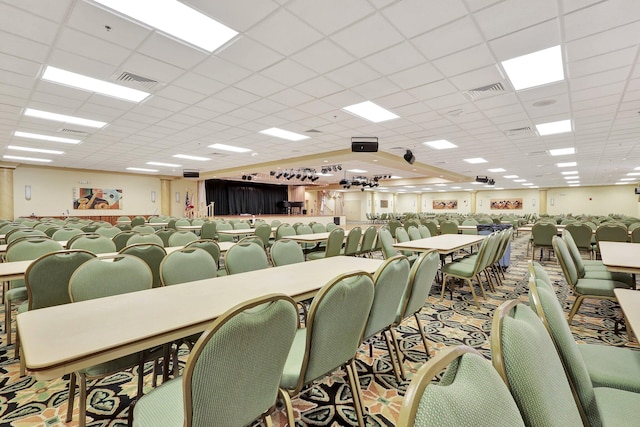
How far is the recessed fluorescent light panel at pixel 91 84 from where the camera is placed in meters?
4.24

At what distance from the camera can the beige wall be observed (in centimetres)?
1296

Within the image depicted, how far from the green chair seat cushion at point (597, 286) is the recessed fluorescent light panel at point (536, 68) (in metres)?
2.63

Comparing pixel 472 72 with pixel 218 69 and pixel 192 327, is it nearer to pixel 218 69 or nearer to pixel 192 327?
pixel 218 69

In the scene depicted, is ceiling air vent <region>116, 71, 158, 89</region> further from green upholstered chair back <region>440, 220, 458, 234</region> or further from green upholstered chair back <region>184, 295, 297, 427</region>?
green upholstered chair back <region>440, 220, 458, 234</region>

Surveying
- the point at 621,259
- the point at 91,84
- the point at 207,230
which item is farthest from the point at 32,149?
the point at 621,259

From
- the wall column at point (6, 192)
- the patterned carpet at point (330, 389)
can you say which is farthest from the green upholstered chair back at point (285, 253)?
the wall column at point (6, 192)

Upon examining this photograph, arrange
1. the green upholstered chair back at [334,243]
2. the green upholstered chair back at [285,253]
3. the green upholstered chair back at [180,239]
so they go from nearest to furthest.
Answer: the green upholstered chair back at [285,253] → the green upholstered chair back at [180,239] → the green upholstered chair back at [334,243]

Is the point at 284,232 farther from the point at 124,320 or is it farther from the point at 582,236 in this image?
the point at 582,236

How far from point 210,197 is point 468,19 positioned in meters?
21.0

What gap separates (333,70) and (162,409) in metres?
4.00

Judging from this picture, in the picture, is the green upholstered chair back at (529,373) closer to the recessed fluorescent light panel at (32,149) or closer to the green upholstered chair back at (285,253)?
the green upholstered chair back at (285,253)

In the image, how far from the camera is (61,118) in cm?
620

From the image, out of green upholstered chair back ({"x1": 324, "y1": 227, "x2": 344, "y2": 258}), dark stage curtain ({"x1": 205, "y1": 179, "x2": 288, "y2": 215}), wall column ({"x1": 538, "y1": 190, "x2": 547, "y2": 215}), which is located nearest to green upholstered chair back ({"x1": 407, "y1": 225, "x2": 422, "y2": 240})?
green upholstered chair back ({"x1": 324, "y1": 227, "x2": 344, "y2": 258})

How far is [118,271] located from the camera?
86.4 inches
